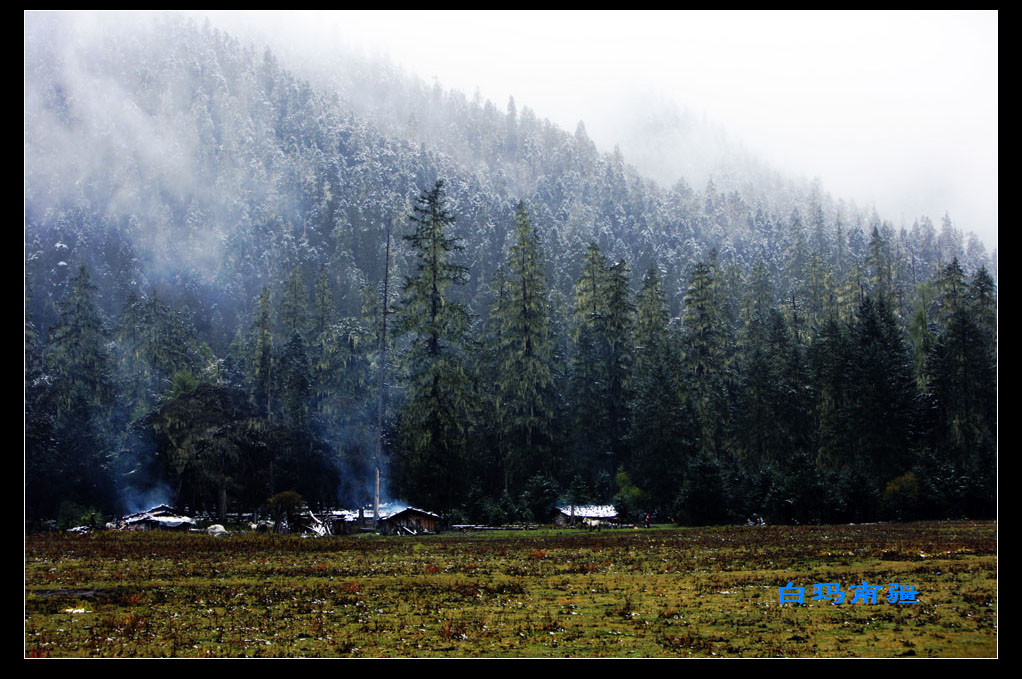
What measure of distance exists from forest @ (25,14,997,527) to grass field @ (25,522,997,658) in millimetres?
17491

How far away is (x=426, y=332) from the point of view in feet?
183

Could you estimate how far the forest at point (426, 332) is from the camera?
5509 centimetres

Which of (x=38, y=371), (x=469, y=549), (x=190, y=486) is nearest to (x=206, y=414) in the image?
(x=190, y=486)

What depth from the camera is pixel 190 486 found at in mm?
60250

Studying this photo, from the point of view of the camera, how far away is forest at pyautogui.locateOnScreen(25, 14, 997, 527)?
55094 millimetres

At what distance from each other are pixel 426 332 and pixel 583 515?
53.9 feet

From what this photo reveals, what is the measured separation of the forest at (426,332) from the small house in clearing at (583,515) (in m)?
1.09

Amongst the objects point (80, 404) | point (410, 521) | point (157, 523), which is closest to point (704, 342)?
point (410, 521)

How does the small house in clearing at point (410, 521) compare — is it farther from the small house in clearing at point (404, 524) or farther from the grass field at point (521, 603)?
the grass field at point (521, 603)

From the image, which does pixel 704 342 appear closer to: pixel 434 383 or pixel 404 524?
pixel 434 383

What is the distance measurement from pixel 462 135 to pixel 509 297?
112676mm

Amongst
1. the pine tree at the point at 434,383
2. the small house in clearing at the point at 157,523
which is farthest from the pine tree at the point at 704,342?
the small house in clearing at the point at 157,523

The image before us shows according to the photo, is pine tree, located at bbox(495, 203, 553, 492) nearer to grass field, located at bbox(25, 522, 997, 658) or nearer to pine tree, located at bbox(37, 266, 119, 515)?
grass field, located at bbox(25, 522, 997, 658)
